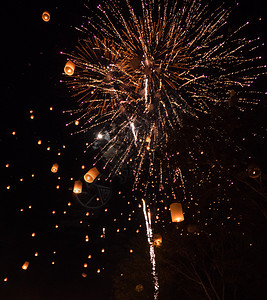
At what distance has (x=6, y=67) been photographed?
5.71m

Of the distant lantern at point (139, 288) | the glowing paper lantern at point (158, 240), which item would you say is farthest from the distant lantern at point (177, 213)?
the distant lantern at point (139, 288)

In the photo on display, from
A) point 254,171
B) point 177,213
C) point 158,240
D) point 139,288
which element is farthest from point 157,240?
point 254,171

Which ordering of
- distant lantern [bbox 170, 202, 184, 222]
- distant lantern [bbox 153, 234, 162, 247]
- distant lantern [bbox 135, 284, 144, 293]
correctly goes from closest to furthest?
distant lantern [bbox 170, 202, 184, 222] → distant lantern [bbox 153, 234, 162, 247] → distant lantern [bbox 135, 284, 144, 293]

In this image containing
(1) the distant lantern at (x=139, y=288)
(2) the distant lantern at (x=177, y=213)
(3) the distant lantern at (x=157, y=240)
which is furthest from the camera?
(1) the distant lantern at (x=139, y=288)

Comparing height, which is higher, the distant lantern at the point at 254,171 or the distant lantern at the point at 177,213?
the distant lantern at the point at 254,171

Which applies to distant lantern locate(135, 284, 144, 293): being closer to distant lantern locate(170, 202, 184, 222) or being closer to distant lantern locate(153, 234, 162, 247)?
distant lantern locate(153, 234, 162, 247)

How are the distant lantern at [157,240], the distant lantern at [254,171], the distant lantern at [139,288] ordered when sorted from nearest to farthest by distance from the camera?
the distant lantern at [254,171]
the distant lantern at [157,240]
the distant lantern at [139,288]

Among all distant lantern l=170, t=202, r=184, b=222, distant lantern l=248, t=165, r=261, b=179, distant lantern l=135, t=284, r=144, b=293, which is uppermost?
distant lantern l=248, t=165, r=261, b=179

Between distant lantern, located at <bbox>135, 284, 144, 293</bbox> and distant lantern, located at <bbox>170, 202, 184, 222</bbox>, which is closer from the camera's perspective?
distant lantern, located at <bbox>170, 202, 184, 222</bbox>

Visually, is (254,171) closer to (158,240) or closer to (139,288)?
(158,240)

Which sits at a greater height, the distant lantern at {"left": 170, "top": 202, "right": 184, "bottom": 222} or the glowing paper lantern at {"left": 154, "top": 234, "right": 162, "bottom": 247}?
the glowing paper lantern at {"left": 154, "top": 234, "right": 162, "bottom": 247}

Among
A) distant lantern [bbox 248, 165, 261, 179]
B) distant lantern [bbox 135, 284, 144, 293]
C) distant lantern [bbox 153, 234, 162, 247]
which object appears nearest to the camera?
distant lantern [bbox 248, 165, 261, 179]

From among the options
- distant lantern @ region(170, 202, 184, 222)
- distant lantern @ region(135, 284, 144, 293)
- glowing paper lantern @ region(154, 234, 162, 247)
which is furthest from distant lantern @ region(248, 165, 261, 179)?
distant lantern @ region(135, 284, 144, 293)

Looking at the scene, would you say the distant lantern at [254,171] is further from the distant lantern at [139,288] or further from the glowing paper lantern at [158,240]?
the distant lantern at [139,288]
